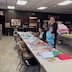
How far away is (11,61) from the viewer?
15.5 ft

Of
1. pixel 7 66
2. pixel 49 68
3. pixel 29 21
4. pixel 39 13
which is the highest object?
pixel 39 13

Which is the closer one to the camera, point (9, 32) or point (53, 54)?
point (53, 54)

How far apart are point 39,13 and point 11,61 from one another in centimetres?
1003

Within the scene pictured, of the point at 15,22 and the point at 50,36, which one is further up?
the point at 15,22

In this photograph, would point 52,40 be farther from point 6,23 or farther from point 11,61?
point 6,23

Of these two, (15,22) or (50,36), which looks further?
(15,22)

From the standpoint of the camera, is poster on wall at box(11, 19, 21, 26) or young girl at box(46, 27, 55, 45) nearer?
young girl at box(46, 27, 55, 45)

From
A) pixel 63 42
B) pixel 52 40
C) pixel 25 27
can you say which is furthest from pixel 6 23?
pixel 52 40

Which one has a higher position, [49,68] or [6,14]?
[6,14]

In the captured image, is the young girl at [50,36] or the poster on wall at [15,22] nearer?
the young girl at [50,36]

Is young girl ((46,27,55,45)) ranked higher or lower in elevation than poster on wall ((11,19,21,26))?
lower

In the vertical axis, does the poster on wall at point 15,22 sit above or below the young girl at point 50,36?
above

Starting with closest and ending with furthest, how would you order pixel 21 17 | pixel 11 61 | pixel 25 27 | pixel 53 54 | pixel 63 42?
pixel 53 54
pixel 11 61
pixel 63 42
pixel 25 27
pixel 21 17

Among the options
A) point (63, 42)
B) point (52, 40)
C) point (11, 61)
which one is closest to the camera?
point (52, 40)
